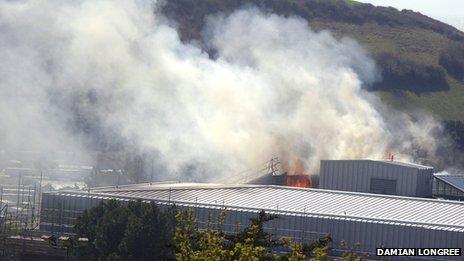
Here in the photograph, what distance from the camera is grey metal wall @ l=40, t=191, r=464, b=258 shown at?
7794cm

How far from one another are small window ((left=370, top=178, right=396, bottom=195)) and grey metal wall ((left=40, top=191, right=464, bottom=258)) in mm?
17010

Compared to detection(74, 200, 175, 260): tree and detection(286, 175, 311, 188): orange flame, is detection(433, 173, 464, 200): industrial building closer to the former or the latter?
detection(286, 175, 311, 188): orange flame

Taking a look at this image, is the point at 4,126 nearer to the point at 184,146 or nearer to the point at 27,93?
the point at 27,93

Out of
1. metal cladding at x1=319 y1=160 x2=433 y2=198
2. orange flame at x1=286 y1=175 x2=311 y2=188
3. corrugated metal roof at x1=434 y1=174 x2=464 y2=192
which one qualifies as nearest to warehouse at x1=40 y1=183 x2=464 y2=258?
metal cladding at x1=319 y1=160 x2=433 y2=198

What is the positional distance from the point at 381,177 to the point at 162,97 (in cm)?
5598

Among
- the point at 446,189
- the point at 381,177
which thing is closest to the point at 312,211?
the point at 381,177

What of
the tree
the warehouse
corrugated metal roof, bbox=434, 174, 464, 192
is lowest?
the tree

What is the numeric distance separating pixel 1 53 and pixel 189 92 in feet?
103

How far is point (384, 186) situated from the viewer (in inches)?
3858

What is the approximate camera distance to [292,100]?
15525 cm

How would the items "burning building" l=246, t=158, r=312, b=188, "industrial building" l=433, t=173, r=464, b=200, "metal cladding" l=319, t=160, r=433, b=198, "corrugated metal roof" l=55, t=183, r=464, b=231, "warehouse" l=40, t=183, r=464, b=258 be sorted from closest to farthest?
"warehouse" l=40, t=183, r=464, b=258, "corrugated metal roof" l=55, t=183, r=464, b=231, "metal cladding" l=319, t=160, r=433, b=198, "industrial building" l=433, t=173, r=464, b=200, "burning building" l=246, t=158, r=312, b=188

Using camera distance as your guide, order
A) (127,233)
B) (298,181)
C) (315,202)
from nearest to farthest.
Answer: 1. (127,233)
2. (315,202)
3. (298,181)

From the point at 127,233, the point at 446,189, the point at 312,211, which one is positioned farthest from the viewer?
the point at 446,189

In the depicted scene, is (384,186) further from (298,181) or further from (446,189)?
(298,181)
